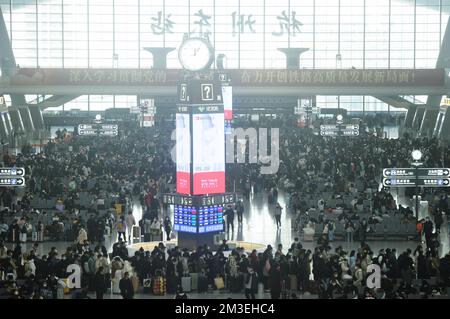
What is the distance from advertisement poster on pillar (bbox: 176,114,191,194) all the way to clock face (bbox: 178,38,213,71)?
137 cm

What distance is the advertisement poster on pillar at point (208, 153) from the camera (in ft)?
92.9

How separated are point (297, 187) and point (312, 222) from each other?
8.46 m

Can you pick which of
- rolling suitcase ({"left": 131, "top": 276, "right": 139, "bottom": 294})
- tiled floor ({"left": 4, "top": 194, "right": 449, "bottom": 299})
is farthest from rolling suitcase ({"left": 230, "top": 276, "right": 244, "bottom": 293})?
tiled floor ({"left": 4, "top": 194, "right": 449, "bottom": 299})

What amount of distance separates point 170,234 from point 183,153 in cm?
371

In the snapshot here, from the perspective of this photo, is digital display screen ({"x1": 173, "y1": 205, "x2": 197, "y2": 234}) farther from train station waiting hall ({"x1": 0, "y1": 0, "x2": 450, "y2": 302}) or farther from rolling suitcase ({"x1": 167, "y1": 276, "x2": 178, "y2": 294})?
rolling suitcase ({"x1": 167, "y1": 276, "x2": 178, "y2": 294})

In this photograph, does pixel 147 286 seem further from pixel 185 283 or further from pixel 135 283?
pixel 185 283

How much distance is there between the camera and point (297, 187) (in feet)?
131

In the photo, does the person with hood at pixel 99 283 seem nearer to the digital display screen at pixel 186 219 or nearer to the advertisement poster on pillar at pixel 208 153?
the digital display screen at pixel 186 219

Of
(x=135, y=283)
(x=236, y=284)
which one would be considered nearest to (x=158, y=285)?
(x=135, y=283)

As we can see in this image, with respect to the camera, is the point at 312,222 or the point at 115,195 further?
the point at 115,195

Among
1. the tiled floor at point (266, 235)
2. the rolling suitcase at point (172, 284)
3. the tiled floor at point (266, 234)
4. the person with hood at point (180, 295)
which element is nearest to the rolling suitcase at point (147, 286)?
the rolling suitcase at point (172, 284)

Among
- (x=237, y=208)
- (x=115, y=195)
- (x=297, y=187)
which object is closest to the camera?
(x=237, y=208)

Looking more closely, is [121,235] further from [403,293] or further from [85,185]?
[403,293]
